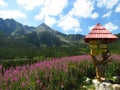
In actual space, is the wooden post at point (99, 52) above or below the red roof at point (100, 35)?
below

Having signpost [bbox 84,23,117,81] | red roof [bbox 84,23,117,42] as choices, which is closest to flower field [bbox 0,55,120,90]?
signpost [bbox 84,23,117,81]

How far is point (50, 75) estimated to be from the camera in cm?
1318

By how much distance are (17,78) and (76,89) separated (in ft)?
11.3

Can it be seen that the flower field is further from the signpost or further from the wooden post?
the signpost

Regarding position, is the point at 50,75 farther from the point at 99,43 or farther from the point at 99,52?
the point at 99,43

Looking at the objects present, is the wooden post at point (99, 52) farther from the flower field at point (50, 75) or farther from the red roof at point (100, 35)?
the flower field at point (50, 75)

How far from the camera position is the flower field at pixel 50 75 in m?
11.4

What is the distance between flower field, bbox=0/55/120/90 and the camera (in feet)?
37.5

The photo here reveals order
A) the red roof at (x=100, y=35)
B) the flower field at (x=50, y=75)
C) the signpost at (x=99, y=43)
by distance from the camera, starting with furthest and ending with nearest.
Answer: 1. the signpost at (x=99, y=43)
2. the red roof at (x=100, y=35)
3. the flower field at (x=50, y=75)

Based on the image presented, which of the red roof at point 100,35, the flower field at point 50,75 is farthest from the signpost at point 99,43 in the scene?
the flower field at point 50,75

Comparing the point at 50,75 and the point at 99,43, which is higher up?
the point at 99,43

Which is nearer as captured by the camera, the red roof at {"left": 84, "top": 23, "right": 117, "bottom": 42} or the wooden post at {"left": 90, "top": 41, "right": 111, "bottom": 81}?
the red roof at {"left": 84, "top": 23, "right": 117, "bottom": 42}

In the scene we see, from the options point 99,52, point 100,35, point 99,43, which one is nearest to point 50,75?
point 99,52

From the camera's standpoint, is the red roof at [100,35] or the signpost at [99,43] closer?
the red roof at [100,35]
